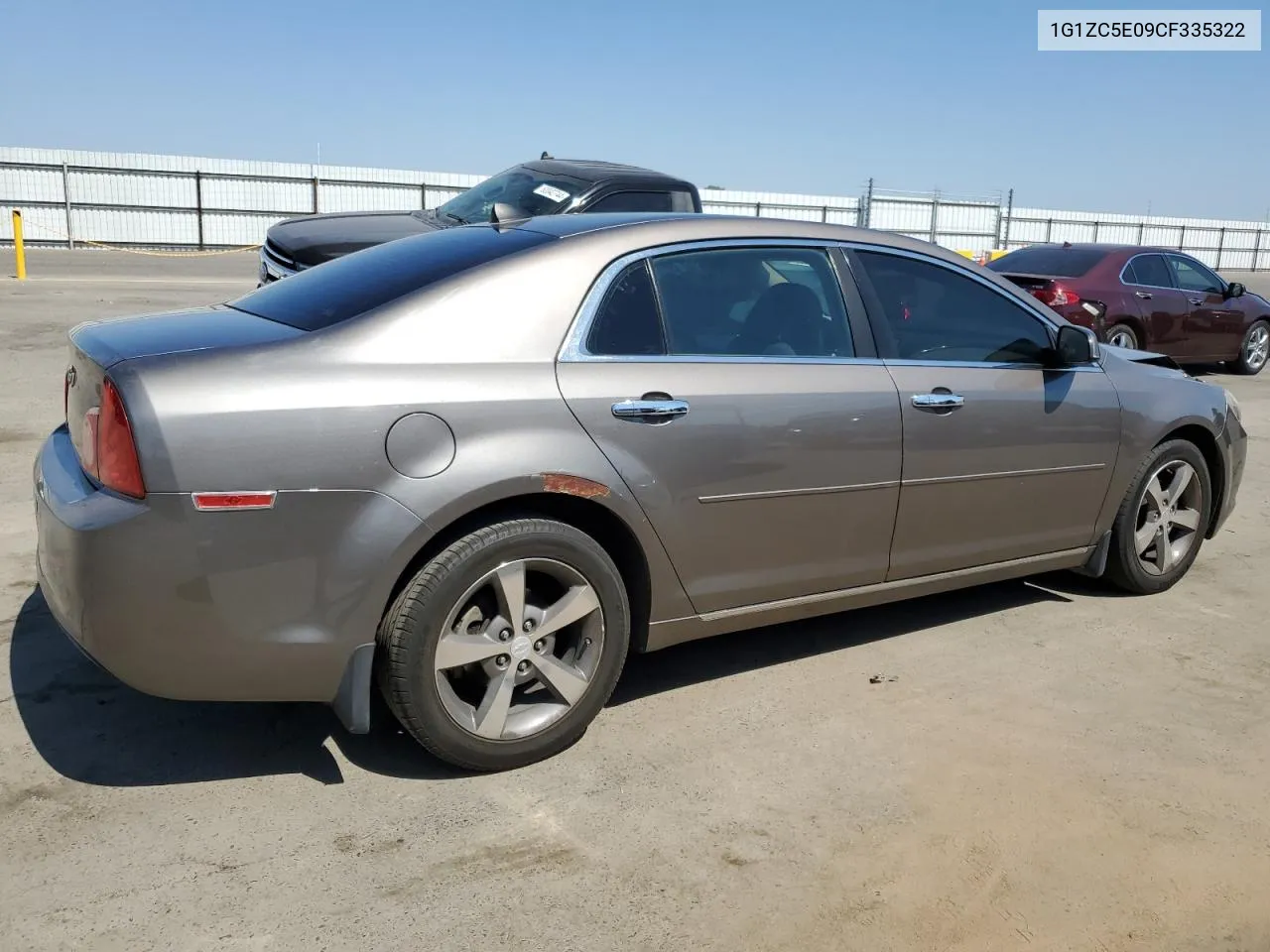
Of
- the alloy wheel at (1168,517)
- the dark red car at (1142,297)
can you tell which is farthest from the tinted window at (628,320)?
the dark red car at (1142,297)

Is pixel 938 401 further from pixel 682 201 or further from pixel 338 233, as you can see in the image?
pixel 682 201

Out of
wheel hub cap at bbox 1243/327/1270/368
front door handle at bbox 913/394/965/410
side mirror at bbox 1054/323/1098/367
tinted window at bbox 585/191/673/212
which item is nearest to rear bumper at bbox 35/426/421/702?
front door handle at bbox 913/394/965/410

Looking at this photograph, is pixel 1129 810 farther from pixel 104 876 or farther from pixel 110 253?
pixel 110 253

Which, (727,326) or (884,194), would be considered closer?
(727,326)

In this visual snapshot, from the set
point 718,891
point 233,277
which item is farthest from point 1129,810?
point 233,277

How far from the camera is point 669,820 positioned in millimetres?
3129

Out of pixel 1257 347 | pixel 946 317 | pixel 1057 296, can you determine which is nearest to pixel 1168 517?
pixel 946 317

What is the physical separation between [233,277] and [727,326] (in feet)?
62.1

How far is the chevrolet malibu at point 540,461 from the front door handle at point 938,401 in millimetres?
15

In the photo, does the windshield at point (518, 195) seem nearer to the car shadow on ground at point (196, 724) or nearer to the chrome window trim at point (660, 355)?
the chrome window trim at point (660, 355)

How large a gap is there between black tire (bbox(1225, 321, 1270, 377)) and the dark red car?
1.2 inches

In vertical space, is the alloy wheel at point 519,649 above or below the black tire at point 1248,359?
below

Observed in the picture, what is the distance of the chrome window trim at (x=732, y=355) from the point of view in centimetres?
344

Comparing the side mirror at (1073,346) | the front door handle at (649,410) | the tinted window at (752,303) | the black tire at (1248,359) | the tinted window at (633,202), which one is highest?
the tinted window at (633,202)
